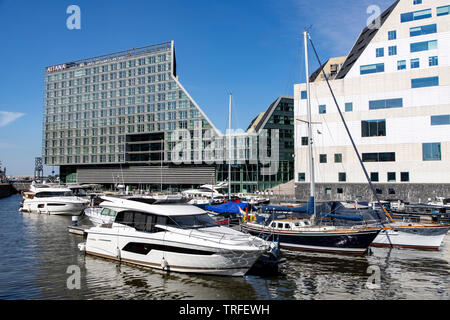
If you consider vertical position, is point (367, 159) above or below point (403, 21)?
below

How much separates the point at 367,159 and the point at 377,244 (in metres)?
29.5

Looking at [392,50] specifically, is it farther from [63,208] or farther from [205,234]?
[63,208]

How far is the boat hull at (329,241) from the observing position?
22000 mm

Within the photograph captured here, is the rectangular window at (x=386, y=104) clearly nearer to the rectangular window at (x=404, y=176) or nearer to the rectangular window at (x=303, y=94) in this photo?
the rectangular window at (x=404, y=176)

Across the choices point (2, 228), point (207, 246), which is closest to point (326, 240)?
point (207, 246)

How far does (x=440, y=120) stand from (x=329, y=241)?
123 feet

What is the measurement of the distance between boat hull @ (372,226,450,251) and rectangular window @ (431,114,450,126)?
97.5ft

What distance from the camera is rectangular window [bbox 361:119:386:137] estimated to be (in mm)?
51156

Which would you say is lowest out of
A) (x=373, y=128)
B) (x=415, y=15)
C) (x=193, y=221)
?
(x=193, y=221)

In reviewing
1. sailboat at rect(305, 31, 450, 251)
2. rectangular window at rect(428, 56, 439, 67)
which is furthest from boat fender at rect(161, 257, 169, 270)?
rectangular window at rect(428, 56, 439, 67)

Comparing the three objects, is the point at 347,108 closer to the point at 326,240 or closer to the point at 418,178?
the point at 418,178

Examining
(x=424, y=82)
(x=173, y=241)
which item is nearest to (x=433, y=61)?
(x=424, y=82)

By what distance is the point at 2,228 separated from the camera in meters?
33.7

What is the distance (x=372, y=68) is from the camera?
5231cm
